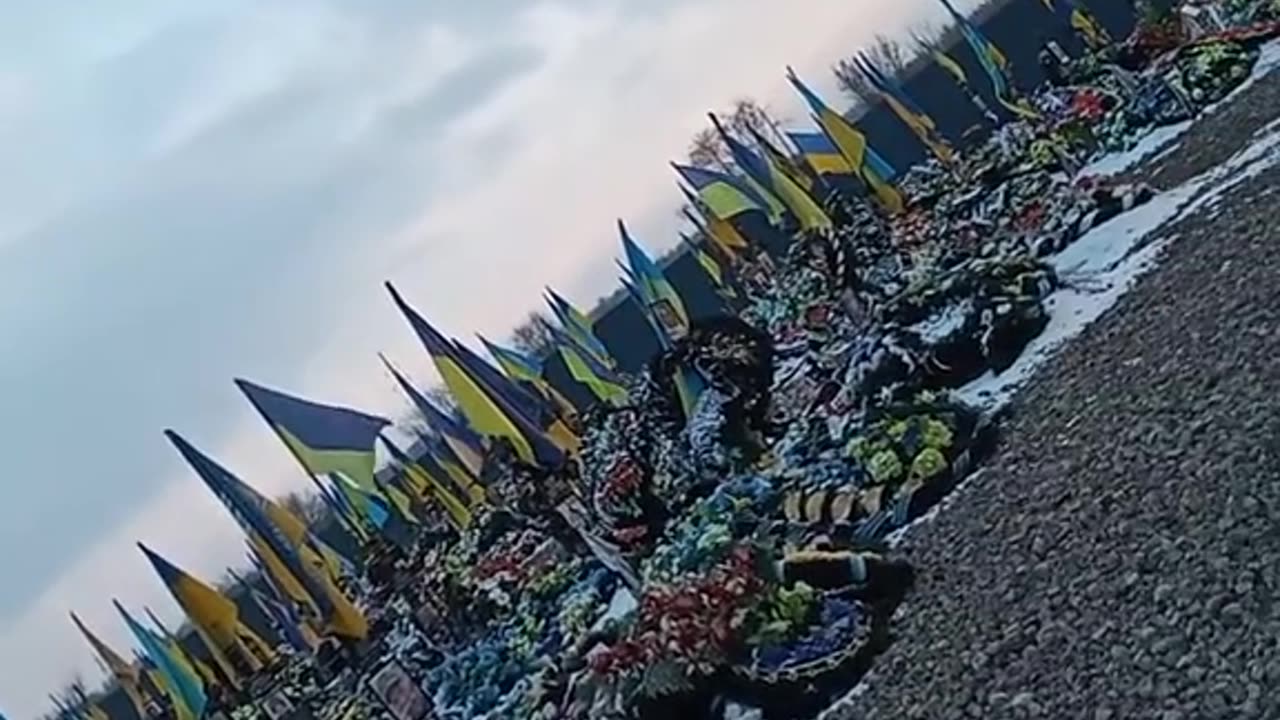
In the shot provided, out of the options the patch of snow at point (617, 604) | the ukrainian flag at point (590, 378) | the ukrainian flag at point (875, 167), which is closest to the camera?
the patch of snow at point (617, 604)

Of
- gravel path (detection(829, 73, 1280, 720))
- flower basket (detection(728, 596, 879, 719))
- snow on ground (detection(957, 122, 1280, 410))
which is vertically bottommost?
snow on ground (detection(957, 122, 1280, 410))

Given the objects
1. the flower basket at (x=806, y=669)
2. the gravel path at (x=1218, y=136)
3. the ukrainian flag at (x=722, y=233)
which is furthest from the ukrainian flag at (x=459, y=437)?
the flower basket at (x=806, y=669)

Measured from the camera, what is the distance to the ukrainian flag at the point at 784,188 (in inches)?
1262

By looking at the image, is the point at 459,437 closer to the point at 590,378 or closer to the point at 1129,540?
the point at 590,378

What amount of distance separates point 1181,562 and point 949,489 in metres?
5.25

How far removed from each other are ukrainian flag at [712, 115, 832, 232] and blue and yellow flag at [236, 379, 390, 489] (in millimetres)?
10976

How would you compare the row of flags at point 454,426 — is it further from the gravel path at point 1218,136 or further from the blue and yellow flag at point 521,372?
the gravel path at point 1218,136

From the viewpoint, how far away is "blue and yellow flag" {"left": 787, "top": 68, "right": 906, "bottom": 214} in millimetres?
31938

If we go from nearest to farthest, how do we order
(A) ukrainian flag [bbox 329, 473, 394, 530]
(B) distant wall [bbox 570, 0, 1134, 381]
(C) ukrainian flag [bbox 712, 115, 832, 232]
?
(C) ukrainian flag [bbox 712, 115, 832, 232] < (A) ukrainian flag [bbox 329, 473, 394, 530] < (B) distant wall [bbox 570, 0, 1134, 381]

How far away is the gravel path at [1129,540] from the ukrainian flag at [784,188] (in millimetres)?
17022

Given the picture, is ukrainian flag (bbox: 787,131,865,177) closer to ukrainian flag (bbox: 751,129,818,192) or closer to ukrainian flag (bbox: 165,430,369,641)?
ukrainian flag (bbox: 751,129,818,192)

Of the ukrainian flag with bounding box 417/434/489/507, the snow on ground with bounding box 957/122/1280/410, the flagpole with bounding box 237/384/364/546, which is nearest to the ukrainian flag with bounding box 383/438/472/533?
the ukrainian flag with bounding box 417/434/489/507

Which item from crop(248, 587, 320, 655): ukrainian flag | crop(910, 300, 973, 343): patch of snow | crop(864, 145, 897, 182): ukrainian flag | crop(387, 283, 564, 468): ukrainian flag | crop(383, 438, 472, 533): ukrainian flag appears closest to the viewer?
crop(910, 300, 973, 343): patch of snow

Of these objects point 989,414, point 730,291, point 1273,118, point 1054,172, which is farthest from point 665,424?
point 730,291
